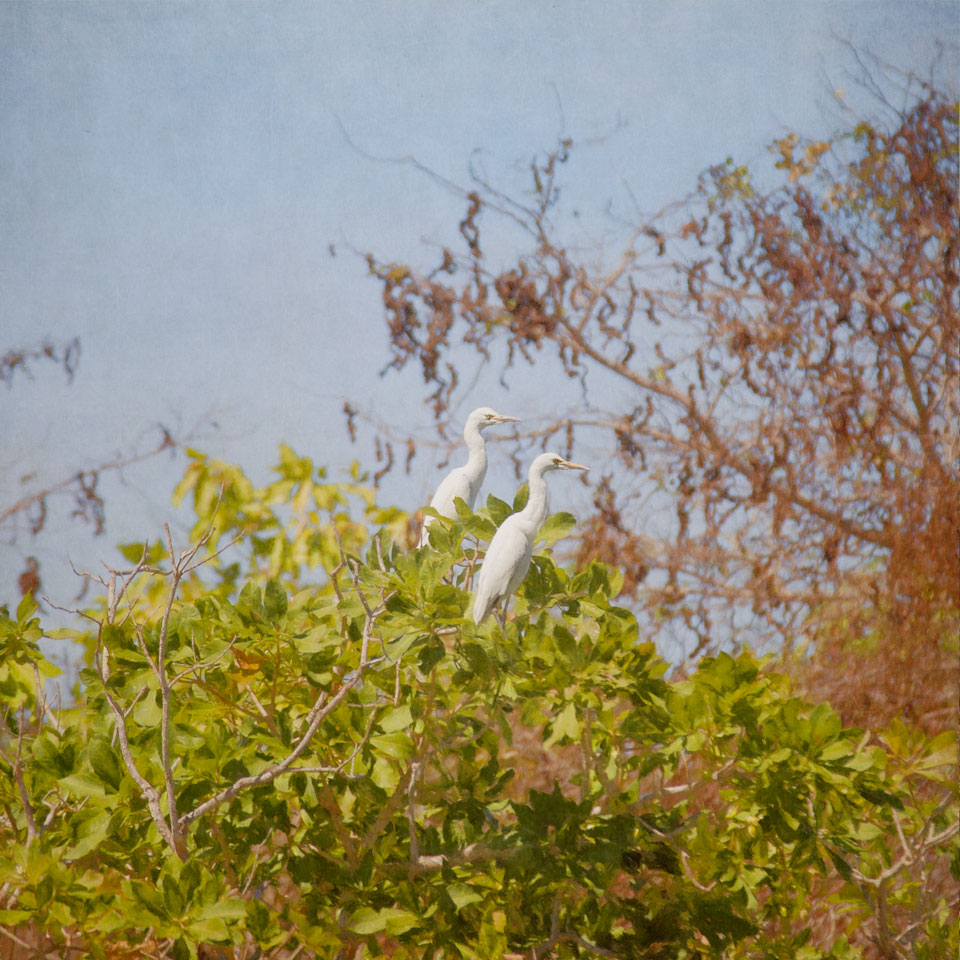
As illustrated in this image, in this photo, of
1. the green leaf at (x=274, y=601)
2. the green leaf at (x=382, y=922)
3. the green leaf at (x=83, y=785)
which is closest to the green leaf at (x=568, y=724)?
the green leaf at (x=382, y=922)

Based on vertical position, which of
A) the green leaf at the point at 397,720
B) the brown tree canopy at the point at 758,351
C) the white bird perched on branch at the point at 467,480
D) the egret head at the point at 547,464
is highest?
the brown tree canopy at the point at 758,351

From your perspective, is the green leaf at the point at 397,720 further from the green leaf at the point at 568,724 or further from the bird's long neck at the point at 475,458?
the bird's long neck at the point at 475,458

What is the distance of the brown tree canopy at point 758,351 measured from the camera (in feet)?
9.93

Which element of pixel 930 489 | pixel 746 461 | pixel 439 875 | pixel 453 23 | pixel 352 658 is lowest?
pixel 439 875

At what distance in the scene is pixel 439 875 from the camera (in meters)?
1.69

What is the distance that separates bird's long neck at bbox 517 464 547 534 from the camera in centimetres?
154

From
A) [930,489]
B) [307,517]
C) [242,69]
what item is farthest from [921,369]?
[242,69]

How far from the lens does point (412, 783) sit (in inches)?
64.2

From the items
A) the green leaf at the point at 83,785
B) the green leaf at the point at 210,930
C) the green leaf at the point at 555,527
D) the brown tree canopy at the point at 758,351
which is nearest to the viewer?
the green leaf at the point at 210,930

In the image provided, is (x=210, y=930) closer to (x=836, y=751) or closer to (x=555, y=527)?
(x=555, y=527)

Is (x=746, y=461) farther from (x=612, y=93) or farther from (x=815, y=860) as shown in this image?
(x=815, y=860)

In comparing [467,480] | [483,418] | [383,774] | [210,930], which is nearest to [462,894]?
[383,774]

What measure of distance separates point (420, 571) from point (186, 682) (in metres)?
0.48

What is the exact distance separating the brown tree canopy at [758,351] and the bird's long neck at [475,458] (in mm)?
1124
